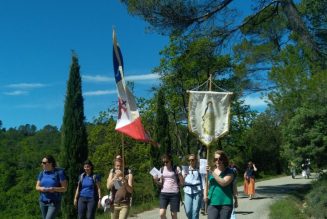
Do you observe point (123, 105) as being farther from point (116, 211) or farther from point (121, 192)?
point (116, 211)

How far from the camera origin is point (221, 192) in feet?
25.2

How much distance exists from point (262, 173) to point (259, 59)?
3403cm

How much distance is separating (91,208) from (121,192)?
84 centimetres

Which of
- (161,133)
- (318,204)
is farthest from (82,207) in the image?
(161,133)

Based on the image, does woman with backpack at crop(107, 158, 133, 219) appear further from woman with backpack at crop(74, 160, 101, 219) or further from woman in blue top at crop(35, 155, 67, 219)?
woman in blue top at crop(35, 155, 67, 219)

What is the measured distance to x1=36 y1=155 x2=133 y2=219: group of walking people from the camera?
349 inches

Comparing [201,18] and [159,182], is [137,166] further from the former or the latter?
[159,182]

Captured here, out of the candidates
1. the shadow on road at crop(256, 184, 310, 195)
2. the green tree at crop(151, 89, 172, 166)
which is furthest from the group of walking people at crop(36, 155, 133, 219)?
the shadow on road at crop(256, 184, 310, 195)

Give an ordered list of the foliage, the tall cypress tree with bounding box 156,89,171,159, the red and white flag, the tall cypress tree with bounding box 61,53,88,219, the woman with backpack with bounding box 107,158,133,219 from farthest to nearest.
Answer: the foliage
the tall cypress tree with bounding box 156,89,171,159
the tall cypress tree with bounding box 61,53,88,219
the woman with backpack with bounding box 107,158,133,219
the red and white flag

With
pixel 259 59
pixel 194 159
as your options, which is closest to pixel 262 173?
pixel 259 59

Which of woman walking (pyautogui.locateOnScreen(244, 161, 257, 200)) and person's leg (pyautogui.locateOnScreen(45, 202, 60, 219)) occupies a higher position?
woman walking (pyautogui.locateOnScreen(244, 161, 257, 200))

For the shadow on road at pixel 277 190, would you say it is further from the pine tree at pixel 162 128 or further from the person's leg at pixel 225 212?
the person's leg at pixel 225 212

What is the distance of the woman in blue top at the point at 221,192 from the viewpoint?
767 centimetres

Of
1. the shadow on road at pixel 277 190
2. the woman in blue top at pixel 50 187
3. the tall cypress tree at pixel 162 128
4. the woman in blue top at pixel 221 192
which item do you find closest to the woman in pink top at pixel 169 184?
the woman in blue top at pixel 50 187
